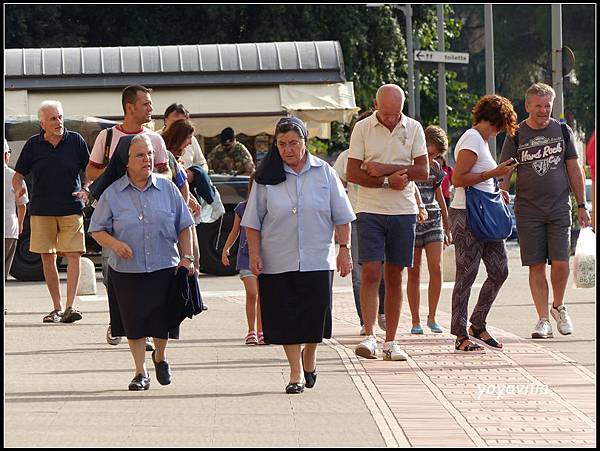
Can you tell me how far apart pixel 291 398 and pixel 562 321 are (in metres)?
4.07

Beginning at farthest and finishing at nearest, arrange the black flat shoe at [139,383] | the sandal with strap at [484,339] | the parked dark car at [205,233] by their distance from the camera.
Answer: the parked dark car at [205,233] < the sandal with strap at [484,339] < the black flat shoe at [139,383]

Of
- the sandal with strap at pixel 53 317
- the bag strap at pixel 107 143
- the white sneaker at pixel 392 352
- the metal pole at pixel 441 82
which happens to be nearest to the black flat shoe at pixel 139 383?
the white sneaker at pixel 392 352

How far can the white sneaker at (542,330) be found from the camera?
12.1 m

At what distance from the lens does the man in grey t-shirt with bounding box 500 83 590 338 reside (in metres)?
12.1

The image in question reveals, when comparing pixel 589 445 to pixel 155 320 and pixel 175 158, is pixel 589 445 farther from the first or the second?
pixel 175 158

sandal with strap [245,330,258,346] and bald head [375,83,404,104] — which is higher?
bald head [375,83,404,104]

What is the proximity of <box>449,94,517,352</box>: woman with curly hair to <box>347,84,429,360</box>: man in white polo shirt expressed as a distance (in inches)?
25.0

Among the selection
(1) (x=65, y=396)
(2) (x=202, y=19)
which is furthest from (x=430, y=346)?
(2) (x=202, y=19)

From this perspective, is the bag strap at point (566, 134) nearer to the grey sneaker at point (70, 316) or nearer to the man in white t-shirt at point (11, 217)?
the grey sneaker at point (70, 316)

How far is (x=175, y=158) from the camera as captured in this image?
11.7m

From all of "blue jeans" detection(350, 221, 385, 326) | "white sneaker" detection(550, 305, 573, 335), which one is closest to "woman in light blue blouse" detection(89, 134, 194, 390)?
"blue jeans" detection(350, 221, 385, 326)

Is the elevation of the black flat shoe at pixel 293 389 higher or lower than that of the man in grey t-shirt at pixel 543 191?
lower

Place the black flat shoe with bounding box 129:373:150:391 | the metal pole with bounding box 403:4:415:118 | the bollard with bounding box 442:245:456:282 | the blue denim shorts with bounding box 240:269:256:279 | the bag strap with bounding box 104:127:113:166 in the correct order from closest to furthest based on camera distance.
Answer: the black flat shoe with bounding box 129:373:150:391
the bag strap with bounding box 104:127:113:166
the blue denim shorts with bounding box 240:269:256:279
the bollard with bounding box 442:245:456:282
the metal pole with bounding box 403:4:415:118

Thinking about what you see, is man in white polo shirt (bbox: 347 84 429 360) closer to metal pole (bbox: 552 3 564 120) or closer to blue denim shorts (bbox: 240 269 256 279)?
blue denim shorts (bbox: 240 269 256 279)
